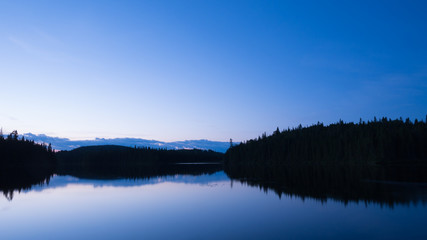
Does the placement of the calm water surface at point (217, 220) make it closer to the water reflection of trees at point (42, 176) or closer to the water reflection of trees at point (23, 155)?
the water reflection of trees at point (42, 176)

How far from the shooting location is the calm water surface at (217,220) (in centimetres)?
2000

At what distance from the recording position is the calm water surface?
2000 cm

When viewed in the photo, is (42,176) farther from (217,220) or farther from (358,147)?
(358,147)

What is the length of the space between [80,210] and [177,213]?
34.3 ft

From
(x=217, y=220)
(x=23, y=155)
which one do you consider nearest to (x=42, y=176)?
(x=23, y=155)

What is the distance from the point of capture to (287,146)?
180 metres

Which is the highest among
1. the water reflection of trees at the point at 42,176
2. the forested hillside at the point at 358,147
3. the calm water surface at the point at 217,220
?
the forested hillside at the point at 358,147

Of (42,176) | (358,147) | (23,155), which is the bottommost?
(42,176)

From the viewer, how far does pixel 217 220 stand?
82.1 ft

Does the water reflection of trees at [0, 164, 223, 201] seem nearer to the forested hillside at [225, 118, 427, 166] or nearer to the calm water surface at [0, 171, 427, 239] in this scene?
the calm water surface at [0, 171, 427, 239]

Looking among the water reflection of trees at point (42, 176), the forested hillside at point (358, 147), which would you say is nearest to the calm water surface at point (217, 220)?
the water reflection of trees at point (42, 176)

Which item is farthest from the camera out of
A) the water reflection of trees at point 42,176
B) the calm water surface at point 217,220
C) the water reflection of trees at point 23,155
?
the water reflection of trees at point 23,155

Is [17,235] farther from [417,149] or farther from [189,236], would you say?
[417,149]

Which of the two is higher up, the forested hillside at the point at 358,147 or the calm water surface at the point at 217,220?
the forested hillside at the point at 358,147
